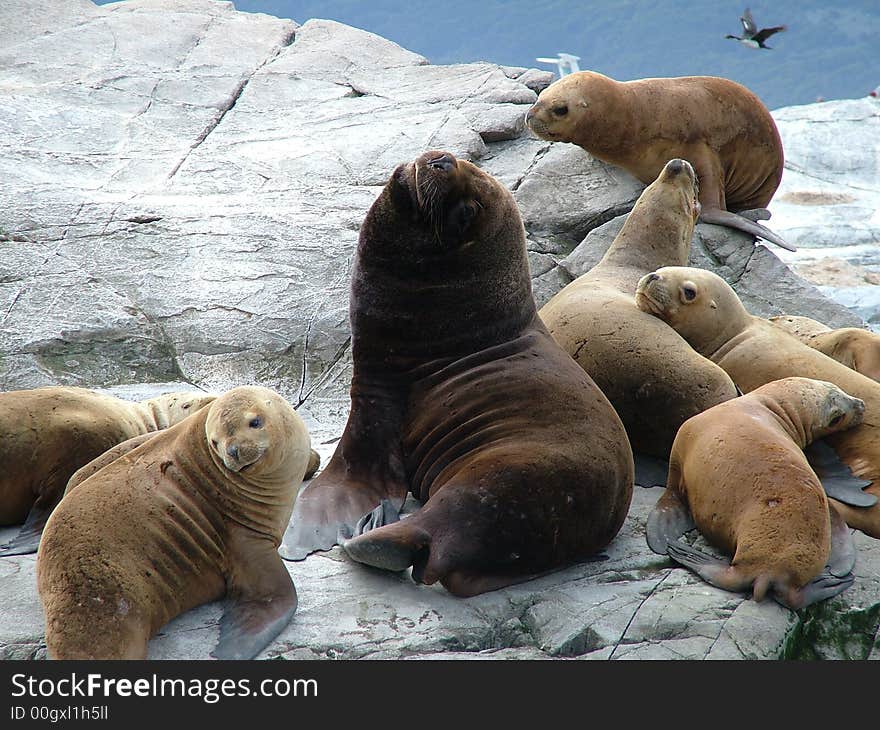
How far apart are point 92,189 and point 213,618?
4.38 meters

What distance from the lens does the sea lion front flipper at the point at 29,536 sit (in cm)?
392

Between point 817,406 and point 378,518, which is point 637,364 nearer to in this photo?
point 817,406

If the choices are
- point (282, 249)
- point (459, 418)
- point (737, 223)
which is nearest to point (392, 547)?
point (459, 418)

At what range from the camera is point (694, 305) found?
546cm

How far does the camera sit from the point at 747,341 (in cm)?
548

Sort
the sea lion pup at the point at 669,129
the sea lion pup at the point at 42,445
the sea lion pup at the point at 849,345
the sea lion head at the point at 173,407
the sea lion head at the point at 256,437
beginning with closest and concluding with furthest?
the sea lion head at the point at 256,437 → the sea lion pup at the point at 42,445 → the sea lion head at the point at 173,407 → the sea lion pup at the point at 849,345 → the sea lion pup at the point at 669,129

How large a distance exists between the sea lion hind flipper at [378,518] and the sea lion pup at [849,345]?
8.98ft

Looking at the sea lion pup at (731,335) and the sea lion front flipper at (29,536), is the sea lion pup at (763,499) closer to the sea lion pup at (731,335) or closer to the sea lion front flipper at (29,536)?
the sea lion pup at (731,335)

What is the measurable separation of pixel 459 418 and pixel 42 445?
1.57 meters

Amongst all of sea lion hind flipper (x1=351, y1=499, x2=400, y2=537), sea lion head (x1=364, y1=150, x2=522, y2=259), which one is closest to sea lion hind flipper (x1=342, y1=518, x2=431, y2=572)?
sea lion hind flipper (x1=351, y1=499, x2=400, y2=537)

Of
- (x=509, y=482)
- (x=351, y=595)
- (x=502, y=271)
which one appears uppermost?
(x=502, y=271)

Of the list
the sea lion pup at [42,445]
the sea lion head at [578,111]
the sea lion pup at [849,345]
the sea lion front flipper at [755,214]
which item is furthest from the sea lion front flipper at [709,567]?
the sea lion front flipper at [755,214]

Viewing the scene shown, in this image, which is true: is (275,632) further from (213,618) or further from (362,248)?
(362,248)
